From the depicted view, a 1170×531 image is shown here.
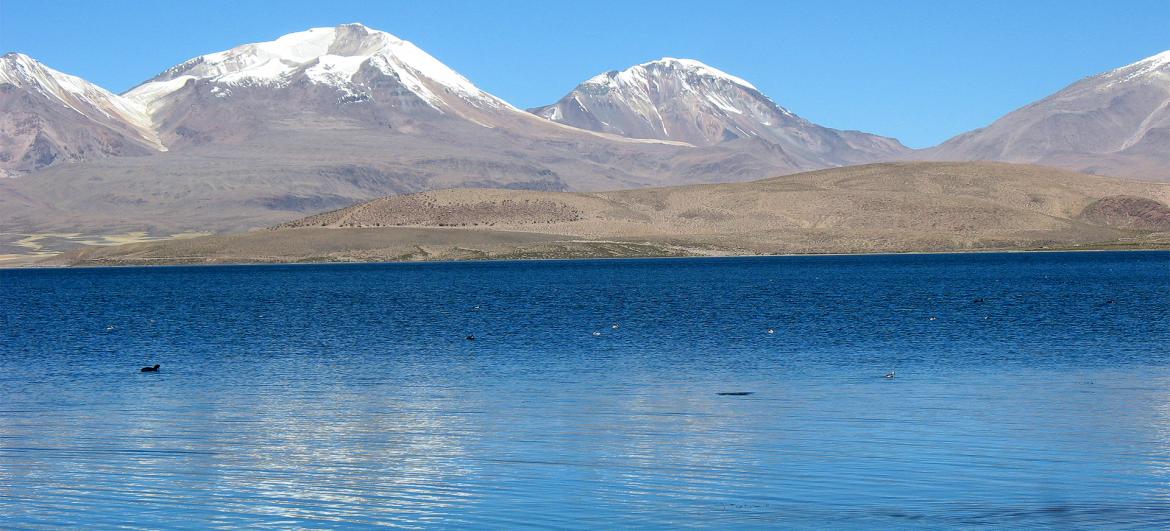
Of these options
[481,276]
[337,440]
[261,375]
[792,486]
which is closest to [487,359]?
[261,375]

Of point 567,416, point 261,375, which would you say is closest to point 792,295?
point 261,375

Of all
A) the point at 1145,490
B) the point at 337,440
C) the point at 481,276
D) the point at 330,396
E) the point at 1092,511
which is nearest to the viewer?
the point at 1092,511

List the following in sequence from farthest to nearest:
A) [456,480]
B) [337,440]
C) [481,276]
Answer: [481,276] → [337,440] → [456,480]

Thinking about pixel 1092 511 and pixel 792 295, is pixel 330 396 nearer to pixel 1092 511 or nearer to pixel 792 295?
pixel 1092 511

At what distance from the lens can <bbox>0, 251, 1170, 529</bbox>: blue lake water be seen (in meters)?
22.5

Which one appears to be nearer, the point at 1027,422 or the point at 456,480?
the point at 456,480

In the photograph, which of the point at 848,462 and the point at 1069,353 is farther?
the point at 1069,353

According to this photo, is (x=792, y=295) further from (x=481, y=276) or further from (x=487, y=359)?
(x=481, y=276)

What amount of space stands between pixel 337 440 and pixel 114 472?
5034 mm

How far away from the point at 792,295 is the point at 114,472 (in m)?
71.5

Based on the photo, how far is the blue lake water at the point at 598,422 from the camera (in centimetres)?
2250

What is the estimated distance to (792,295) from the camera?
9356cm

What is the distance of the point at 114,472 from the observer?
1013 inches

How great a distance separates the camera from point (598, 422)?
103 ft
